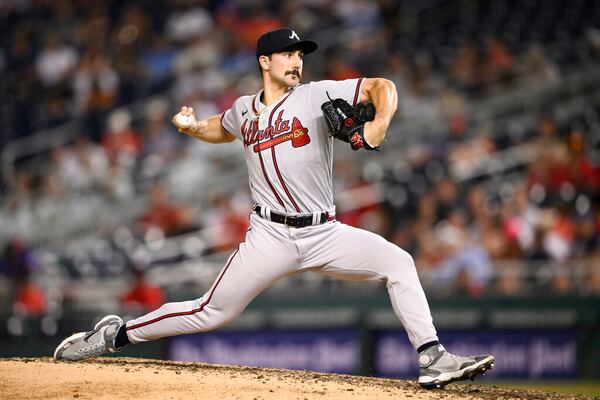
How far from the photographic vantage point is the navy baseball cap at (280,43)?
528 cm

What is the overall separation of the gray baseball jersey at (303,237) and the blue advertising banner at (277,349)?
425 cm

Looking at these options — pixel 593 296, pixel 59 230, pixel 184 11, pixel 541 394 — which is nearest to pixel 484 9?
pixel 184 11

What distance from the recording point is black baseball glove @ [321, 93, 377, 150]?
4766 mm

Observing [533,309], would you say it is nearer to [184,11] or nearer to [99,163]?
[99,163]

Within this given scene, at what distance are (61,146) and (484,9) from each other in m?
5.94

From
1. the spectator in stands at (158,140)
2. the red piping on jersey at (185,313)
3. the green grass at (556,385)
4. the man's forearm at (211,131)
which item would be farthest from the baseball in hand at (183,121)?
the spectator in stands at (158,140)

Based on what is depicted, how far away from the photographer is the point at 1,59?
13234mm

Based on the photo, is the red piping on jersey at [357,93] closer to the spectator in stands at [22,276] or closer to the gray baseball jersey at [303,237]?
the gray baseball jersey at [303,237]

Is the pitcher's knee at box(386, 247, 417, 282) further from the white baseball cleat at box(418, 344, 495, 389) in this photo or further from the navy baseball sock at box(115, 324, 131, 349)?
the navy baseball sock at box(115, 324, 131, 349)

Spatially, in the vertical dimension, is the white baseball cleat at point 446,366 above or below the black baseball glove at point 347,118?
below

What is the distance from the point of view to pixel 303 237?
5.19 m

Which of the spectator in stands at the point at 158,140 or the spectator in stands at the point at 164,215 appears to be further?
the spectator in stands at the point at 158,140

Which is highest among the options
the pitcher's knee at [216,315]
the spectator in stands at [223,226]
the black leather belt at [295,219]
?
the spectator in stands at [223,226]

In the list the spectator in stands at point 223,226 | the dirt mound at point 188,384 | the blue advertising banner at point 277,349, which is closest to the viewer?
the dirt mound at point 188,384
